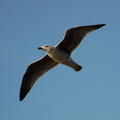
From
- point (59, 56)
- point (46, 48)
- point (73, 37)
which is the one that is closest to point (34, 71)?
point (46, 48)

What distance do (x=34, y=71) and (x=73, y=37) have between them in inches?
99.4

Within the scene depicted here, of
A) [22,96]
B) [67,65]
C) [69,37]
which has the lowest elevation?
[22,96]

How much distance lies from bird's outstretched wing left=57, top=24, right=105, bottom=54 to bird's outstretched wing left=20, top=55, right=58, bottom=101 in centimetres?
109

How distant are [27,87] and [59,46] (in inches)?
105

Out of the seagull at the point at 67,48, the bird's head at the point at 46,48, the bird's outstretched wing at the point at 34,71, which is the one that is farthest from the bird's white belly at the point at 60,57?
the bird's outstretched wing at the point at 34,71

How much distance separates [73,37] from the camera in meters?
13.2

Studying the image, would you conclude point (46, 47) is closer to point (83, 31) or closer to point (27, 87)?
point (83, 31)

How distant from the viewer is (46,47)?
1317cm

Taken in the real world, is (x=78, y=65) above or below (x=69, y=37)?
below

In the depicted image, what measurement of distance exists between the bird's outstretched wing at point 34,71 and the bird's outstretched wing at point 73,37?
3.57 feet

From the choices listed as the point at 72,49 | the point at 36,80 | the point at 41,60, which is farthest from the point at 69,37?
the point at 36,80

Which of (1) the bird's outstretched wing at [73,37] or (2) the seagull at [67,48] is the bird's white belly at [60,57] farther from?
(1) the bird's outstretched wing at [73,37]

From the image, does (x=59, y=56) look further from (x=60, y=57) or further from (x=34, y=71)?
(x=34, y=71)

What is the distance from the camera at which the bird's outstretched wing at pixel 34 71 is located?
14297 mm
